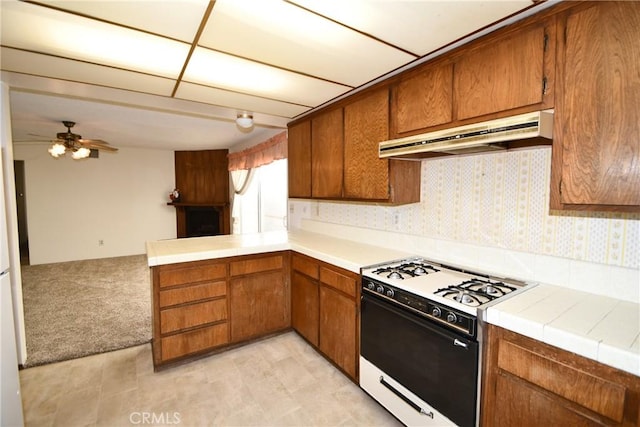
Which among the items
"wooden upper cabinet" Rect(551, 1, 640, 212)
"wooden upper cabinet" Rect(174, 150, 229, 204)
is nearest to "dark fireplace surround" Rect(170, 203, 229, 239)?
"wooden upper cabinet" Rect(174, 150, 229, 204)

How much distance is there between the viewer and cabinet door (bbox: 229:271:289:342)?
2.62 meters

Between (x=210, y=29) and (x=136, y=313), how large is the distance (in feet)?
10.6

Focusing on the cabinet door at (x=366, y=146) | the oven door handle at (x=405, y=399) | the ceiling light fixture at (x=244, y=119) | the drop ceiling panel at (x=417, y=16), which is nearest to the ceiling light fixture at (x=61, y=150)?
the ceiling light fixture at (x=244, y=119)

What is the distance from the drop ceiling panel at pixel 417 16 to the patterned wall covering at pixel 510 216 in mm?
760

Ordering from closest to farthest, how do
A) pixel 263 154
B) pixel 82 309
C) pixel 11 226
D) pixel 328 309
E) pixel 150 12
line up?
1. pixel 150 12
2. pixel 328 309
3. pixel 11 226
4. pixel 82 309
5. pixel 263 154

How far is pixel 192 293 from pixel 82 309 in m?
2.13

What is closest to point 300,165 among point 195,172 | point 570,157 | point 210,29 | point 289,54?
point 289,54

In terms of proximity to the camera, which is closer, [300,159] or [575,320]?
[575,320]

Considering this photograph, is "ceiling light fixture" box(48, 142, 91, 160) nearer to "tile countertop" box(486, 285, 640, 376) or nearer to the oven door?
the oven door

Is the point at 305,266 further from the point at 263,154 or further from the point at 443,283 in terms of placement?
the point at 263,154

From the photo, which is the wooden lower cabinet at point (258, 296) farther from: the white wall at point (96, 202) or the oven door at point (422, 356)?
the white wall at point (96, 202)

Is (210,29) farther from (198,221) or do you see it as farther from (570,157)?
(198,221)

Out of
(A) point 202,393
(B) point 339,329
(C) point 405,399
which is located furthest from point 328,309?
(A) point 202,393

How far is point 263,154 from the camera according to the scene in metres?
4.30
